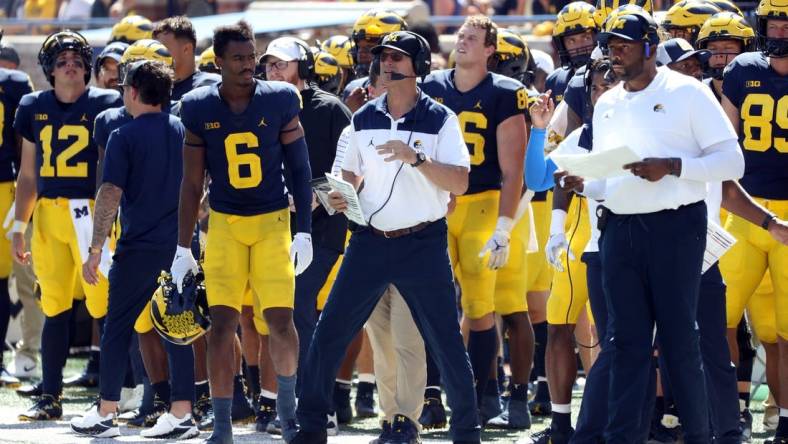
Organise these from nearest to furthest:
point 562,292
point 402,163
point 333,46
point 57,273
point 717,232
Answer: point 717,232, point 402,163, point 562,292, point 57,273, point 333,46

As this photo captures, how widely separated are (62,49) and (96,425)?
2.47 meters

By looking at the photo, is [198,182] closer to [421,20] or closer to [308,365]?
[308,365]

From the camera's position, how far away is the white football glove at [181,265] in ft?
27.6

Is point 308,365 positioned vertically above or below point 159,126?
below

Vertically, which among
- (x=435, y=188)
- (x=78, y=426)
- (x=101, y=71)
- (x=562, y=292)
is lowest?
(x=78, y=426)

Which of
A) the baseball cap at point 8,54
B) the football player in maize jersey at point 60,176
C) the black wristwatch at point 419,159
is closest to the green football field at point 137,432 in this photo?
the football player in maize jersey at point 60,176

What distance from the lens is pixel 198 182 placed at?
8383mm

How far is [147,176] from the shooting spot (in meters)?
9.05

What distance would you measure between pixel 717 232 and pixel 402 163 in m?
1.53

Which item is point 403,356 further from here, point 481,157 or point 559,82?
point 559,82

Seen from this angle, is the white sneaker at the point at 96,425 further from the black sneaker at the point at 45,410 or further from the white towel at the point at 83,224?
the white towel at the point at 83,224

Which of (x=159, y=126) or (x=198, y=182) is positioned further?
(x=159, y=126)

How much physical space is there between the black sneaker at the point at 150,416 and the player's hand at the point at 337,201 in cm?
204

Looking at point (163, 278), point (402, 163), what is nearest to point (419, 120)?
point (402, 163)
